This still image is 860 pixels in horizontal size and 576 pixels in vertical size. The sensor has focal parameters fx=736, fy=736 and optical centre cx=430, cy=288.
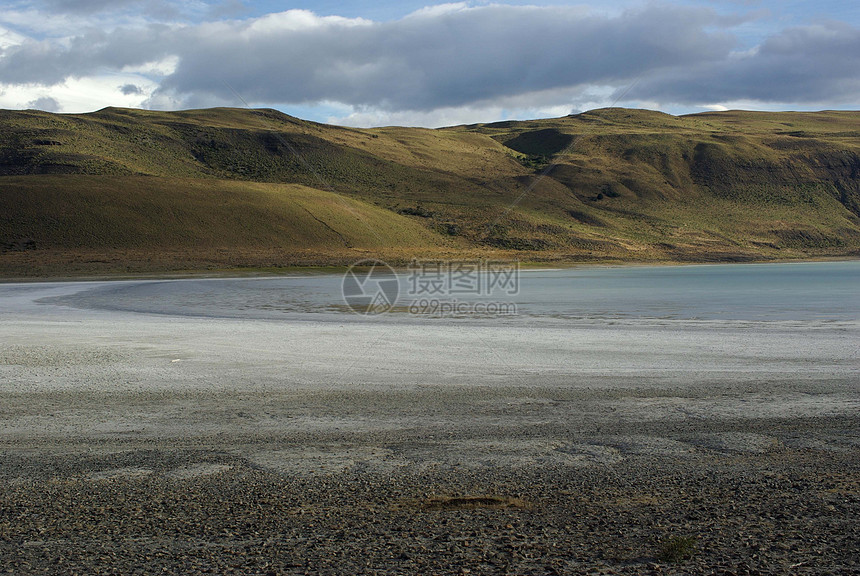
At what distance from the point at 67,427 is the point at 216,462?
232cm

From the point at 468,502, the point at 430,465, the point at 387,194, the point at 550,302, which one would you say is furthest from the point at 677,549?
the point at 387,194

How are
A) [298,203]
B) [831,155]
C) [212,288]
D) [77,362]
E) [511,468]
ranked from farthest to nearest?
1. [831,155]
2. [298,203]
3. [212,288]
4. [77,362]
5. [511,468]

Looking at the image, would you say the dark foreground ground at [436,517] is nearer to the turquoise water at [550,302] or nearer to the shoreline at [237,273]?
the turquoise water at [550,302]

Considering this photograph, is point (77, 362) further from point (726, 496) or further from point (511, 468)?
point (726, 496)

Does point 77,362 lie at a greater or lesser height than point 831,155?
lesser

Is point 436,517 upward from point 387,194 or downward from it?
downward

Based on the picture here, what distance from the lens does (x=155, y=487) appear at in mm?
5641

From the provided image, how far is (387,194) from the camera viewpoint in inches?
3883

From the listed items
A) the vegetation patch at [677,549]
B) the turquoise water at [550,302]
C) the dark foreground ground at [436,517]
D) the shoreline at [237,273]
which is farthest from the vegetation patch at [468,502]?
the shoreline at [237,273]

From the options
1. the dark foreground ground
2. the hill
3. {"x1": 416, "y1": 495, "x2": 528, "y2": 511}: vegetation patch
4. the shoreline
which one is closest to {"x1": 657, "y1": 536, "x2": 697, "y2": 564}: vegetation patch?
the dark foreground ground

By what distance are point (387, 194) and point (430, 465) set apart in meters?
93.7

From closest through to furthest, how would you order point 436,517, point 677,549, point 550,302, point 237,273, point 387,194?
point 677,549 < point 436,517 < point 550,302 < point 237,273 < point 387,194

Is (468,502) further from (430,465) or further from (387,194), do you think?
(387,194)

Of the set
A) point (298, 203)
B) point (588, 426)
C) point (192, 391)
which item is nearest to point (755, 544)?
point (588, 426)
